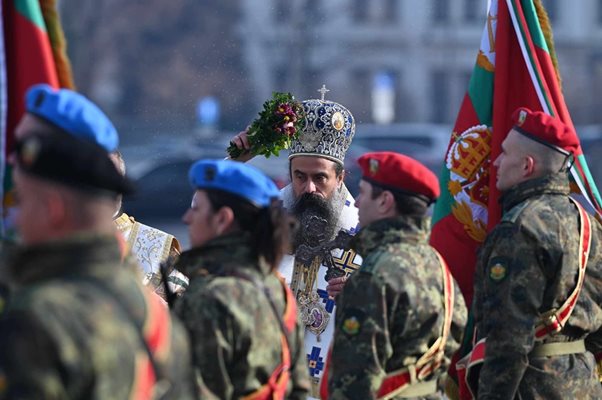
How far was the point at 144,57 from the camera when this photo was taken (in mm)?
59969

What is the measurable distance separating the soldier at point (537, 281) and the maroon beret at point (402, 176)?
0.76 metres

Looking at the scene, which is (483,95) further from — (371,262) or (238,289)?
(238,289)

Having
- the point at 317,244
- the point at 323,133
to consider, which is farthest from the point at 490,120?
the point at 317,244

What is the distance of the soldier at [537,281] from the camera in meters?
5.72

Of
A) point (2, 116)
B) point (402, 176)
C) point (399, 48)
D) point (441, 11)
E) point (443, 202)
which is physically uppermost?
point (2, 116)

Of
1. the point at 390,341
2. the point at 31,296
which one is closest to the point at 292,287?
the point at 390,341

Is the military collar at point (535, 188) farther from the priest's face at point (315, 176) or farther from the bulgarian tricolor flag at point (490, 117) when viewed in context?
the priest's face at point (315, 176)

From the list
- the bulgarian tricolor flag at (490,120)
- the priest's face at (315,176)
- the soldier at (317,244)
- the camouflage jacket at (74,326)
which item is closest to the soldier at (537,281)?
the bulgarian tricolor flag at (490,120)

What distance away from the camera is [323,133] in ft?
23.8

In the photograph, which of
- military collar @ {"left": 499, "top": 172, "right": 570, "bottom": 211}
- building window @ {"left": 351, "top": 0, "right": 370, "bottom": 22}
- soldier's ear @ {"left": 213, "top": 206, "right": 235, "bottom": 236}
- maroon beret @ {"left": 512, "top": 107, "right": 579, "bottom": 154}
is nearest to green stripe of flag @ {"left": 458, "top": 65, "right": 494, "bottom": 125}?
maroon beret @ {"left": 512, "top": 107, "right": 579, "bottom": 154}

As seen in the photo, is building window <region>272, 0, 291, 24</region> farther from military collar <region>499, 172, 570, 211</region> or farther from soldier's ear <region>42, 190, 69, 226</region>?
soldier's ear <region>42, 190, 69, 226</region>

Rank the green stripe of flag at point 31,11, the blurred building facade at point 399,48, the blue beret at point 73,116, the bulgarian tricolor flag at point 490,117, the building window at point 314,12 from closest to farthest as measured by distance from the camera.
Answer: the blue beret at point 73,116 < the green stripe of flag at point 31,11 < the bulgarian tricolor flag at point 490,117 < the building window at point 314,12 < the blurred building facade at point 399,48

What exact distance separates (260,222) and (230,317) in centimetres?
39

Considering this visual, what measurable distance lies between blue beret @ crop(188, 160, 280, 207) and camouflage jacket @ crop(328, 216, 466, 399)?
625 millimetres
